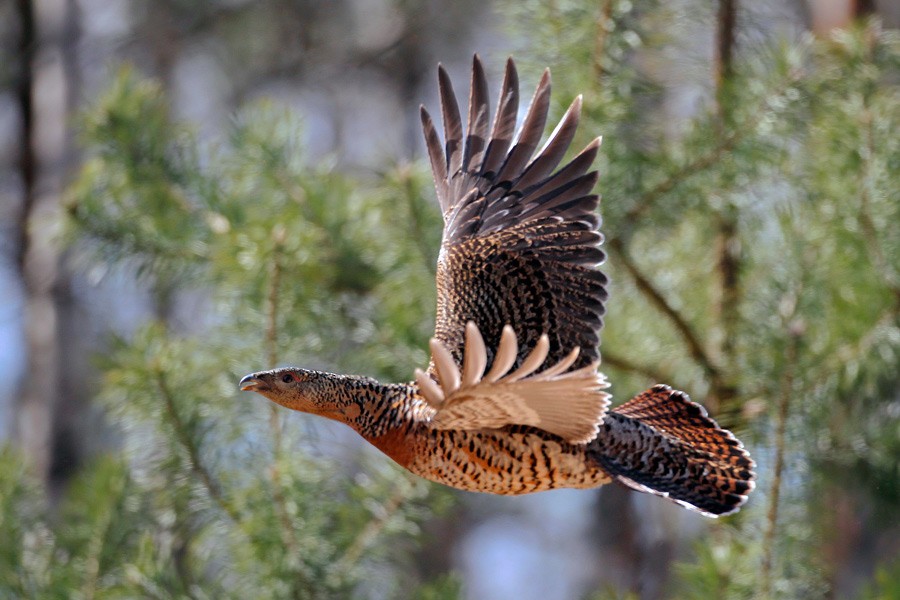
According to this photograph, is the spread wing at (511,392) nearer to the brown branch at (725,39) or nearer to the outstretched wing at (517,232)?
the outstretched wing at (517,232)

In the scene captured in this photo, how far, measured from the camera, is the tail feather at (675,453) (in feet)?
10.7

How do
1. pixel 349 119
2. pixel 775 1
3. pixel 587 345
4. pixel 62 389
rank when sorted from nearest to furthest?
pixel 587 345, pixel 775 1, pixel 62 389, pixel 349 119

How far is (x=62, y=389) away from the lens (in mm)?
8430

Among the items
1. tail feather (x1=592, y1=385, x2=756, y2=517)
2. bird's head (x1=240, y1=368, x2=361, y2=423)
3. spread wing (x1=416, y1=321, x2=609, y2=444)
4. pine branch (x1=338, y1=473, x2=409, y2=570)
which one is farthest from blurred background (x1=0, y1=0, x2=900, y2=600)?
spread wing (x1=416, y1=321, x2=609, y2=444)

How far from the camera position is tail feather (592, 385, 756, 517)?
10.7ft

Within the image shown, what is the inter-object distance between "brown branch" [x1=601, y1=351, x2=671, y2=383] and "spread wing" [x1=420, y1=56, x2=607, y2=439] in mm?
1109

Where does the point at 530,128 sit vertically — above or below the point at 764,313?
above

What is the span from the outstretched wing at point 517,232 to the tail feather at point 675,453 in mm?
227

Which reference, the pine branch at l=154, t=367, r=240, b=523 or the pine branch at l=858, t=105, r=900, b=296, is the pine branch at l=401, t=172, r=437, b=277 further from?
the pine branch at l=858, t=105, r=900, b=296

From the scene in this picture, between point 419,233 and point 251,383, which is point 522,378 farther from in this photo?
point 419,233

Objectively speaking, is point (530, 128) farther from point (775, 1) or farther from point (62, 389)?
point (62, 389)

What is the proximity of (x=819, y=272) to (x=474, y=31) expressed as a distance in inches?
223

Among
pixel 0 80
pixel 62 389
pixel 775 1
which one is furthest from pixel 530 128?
pixel 0 80

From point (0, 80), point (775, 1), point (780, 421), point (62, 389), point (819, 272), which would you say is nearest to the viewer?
point (780, 421)
